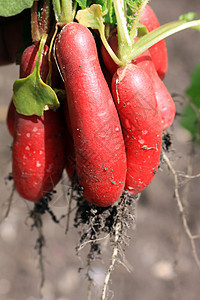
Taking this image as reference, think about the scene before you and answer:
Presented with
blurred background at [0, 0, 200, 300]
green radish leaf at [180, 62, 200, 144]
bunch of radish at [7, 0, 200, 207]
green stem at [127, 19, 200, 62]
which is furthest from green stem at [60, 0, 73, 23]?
green radish leaf at [180, 62, 200, 144]

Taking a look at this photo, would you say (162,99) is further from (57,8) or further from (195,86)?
(195,86)

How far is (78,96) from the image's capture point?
78 centimetres

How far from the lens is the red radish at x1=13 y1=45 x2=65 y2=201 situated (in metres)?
0.88

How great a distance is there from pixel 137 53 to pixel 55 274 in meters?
1.63

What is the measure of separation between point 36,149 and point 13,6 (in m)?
0.31

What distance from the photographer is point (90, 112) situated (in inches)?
31.0

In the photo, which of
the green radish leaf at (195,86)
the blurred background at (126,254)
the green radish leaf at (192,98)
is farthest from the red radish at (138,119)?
the green radish leaf at (195,86)

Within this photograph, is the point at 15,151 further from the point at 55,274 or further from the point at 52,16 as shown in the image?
the point at 55,274

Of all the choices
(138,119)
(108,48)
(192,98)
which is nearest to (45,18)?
(108,48)

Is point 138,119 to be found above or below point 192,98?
above

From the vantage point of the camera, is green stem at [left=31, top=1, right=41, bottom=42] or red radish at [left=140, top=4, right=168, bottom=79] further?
red radish at [left=140, top=4, right=168, bottom=79]

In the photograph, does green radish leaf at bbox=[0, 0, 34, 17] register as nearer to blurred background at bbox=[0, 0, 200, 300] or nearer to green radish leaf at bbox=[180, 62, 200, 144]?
blurred background at bbox=[0, 0, 200, 300]

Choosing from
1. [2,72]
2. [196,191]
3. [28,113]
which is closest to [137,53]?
[28,113]

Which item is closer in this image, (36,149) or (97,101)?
(97,101)
